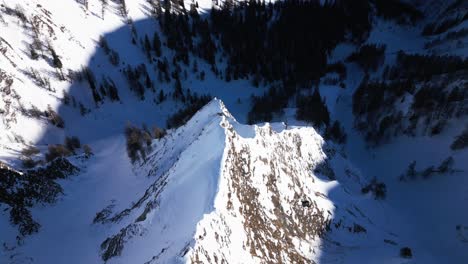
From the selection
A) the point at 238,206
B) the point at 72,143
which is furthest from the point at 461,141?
the point at 72,143

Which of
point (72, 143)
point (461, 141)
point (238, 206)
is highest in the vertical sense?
point (238, 206)

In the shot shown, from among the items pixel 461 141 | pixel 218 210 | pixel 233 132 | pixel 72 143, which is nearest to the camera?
pixel 218 210

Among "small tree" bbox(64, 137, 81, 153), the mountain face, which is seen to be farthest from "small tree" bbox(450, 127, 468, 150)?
"small tree" bbox(64, 137, 81, 153)

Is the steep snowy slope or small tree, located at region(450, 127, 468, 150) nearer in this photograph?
the steep snowy slope

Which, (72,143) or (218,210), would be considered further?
(72,143)

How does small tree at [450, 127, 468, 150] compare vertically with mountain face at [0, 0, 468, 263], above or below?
below

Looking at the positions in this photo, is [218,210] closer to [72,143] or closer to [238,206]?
[238,206]

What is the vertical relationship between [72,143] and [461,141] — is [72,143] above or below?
above

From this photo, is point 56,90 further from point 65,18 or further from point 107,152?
point 107,152

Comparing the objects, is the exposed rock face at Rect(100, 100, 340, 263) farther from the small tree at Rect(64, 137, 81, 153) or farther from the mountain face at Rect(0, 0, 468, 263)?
the small tree at Rect(64, 137, 81, 153)

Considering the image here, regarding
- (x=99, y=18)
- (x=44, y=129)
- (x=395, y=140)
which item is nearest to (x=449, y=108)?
(x=395, y=140)
